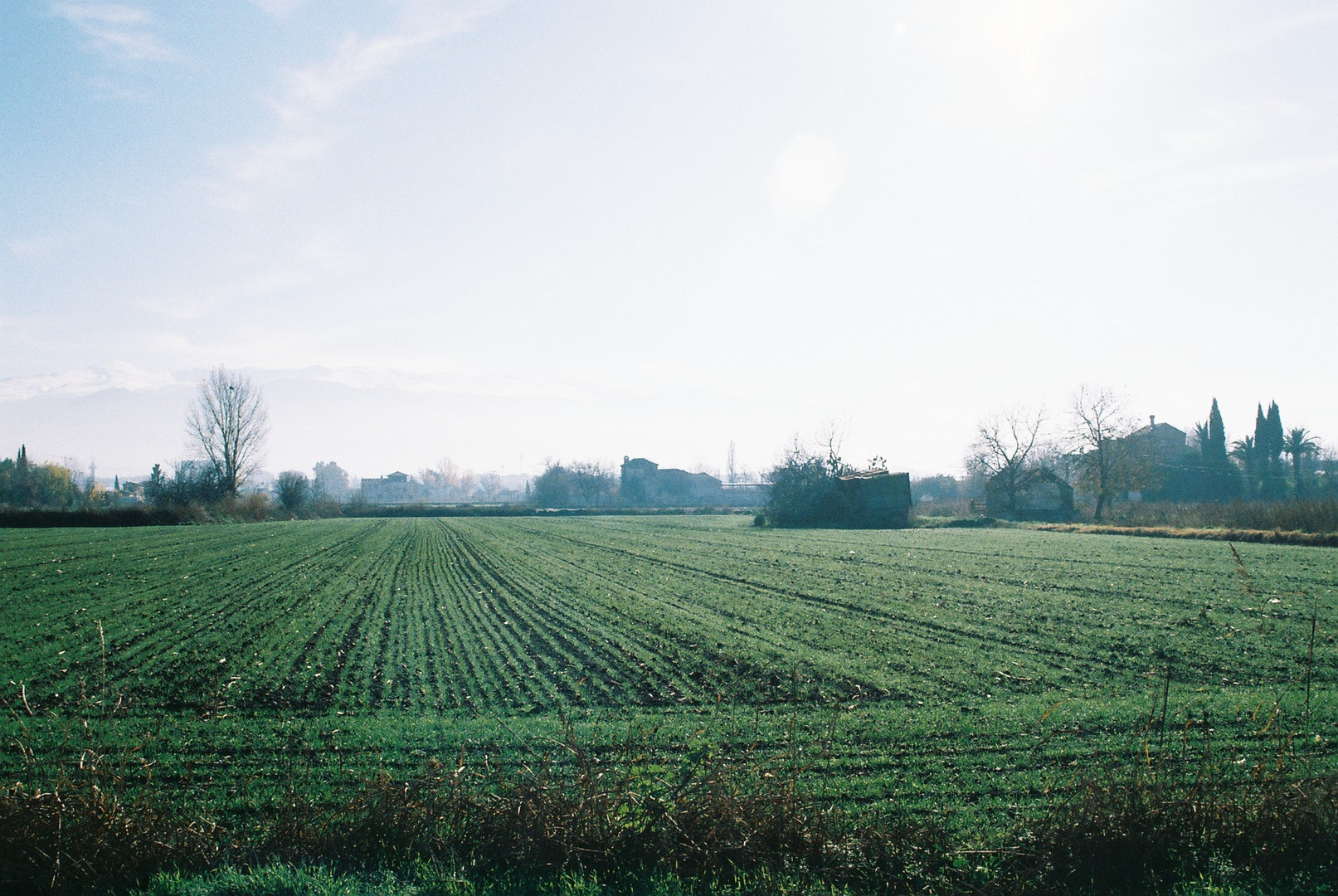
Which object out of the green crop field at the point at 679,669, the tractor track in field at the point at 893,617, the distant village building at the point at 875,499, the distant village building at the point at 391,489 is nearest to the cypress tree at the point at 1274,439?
the distant village building at the point at 875,499

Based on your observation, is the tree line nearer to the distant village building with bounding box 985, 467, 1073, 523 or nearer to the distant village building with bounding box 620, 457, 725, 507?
the distant village building with bounding box 985, 467, 1073, 523

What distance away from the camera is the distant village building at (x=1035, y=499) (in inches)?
2442

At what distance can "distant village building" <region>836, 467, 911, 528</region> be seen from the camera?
5406cm

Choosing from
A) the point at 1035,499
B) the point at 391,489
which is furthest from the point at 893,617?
the point at 391,489

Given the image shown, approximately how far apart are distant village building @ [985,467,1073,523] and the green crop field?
40.0 m

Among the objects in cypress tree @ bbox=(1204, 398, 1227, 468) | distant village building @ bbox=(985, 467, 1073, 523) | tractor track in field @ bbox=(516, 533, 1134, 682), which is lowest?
tractor track in field @ bbox=(516, 533, 1134, 682)

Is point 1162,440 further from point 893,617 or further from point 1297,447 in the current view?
point 893,617

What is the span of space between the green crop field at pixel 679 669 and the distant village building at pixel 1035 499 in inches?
1576

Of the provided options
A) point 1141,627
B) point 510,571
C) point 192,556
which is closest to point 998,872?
point 1141,627

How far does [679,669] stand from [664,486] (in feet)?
313

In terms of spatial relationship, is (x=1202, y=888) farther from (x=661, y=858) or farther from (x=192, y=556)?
(x=192, y=556)

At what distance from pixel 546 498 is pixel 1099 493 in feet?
225

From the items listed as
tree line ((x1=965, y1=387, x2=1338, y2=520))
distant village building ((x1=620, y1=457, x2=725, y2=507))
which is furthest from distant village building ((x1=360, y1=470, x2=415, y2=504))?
tree line ((x1=965, y1=387, x2=1338, y2=520))

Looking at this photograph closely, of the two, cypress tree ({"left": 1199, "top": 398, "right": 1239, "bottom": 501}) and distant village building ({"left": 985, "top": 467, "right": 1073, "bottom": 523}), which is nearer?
distant village building ({"left": 985, "top": 467, "right": 1073, "bottom": 523})
